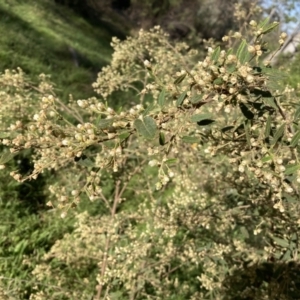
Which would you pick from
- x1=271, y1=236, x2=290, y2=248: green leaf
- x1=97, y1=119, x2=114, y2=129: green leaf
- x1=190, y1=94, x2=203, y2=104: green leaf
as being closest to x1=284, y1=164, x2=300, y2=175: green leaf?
x1=190, y1=94, x2=203, y2=104: green leaf

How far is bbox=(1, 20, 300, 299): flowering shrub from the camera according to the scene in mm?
1333

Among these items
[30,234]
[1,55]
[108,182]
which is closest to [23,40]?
[1,55]

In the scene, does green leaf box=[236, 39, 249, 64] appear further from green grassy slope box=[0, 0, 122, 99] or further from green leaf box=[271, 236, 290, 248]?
green grassy slope box=[0, 0, 122, 99]

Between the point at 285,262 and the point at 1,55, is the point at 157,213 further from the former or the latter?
the point at 1,55

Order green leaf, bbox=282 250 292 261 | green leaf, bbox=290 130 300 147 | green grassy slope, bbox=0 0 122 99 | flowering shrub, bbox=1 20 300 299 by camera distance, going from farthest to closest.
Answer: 1. green grassy slope, bbox=0 0 122 99
2. green leaf, bbox=282 250 292 261
3. green leaf, bbox=290 130 300 147
4. flowering shrub, bbox=1 20 300 299

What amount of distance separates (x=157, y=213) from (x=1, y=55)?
3882 mm

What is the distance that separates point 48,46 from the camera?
7.86m

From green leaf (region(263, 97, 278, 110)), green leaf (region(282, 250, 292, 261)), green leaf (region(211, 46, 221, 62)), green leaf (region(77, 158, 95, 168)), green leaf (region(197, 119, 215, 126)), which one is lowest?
green leaf (region(282, 250, 292, 261))

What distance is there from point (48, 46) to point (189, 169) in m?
5.06

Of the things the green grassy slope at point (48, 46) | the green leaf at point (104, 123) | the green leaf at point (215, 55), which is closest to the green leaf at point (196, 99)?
the green leaf at point (215, 55)

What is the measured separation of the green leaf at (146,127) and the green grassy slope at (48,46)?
15.5ft

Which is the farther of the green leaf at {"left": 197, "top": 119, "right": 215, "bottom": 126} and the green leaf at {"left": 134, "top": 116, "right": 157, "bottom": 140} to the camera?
the green leaf at {"left": 197, "top": 119, "right": 215, "bottom": 126}

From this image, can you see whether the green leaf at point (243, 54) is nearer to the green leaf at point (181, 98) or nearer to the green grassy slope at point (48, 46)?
the green leaf at point (181, 98)

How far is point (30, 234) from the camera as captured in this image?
12.9 feet
